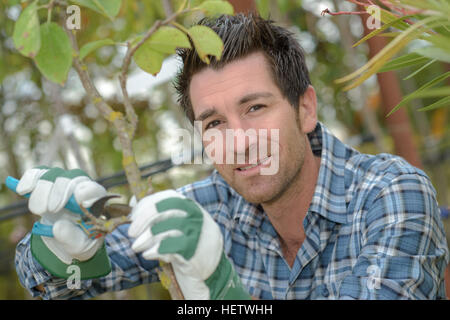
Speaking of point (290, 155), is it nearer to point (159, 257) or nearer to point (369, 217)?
point (369, 217)

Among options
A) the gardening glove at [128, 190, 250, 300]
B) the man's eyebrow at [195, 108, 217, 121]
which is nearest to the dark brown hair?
the man's eyebrow at [195, 108, 217, 121]

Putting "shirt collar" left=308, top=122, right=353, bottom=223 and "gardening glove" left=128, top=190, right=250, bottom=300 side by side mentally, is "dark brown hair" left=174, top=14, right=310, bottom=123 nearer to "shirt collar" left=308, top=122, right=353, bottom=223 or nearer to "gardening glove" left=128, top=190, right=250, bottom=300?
"shirt collar" left=308, top=122, right=353, bottom=223

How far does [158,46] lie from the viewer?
0.73 meters

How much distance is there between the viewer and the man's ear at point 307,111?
1.22 meters

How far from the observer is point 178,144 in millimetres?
2592

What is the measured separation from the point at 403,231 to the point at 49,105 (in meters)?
2.69

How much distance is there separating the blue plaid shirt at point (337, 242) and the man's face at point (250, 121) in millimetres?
124

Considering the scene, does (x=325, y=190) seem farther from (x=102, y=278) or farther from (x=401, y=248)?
(x=102, y=278)

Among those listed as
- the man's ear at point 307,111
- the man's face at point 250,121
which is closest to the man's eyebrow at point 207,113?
the man's face at point 250,121

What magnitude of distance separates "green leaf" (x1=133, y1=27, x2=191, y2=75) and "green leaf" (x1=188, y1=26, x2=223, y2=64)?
0.06ft

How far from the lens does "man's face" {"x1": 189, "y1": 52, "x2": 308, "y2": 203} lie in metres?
1.05

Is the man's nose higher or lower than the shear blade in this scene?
higher

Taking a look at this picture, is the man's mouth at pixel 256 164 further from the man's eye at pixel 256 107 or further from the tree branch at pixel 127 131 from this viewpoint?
the tree branch at pixel 127 131
